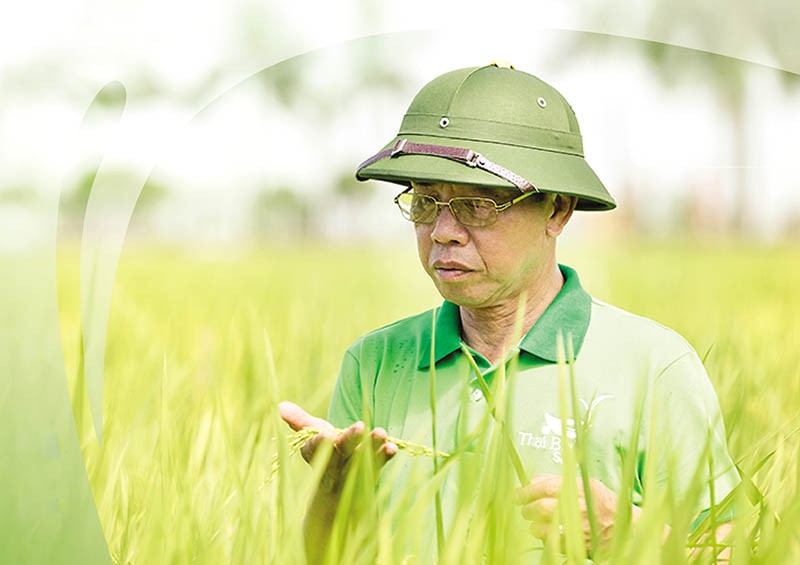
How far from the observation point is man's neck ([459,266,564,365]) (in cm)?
129

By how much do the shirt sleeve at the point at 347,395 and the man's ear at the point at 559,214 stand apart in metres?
0.28

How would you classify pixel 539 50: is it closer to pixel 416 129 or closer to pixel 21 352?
pixel 416 129

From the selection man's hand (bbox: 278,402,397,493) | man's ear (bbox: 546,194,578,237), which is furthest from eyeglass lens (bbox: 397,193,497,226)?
man's hand (bbox: 278,402,397,493)

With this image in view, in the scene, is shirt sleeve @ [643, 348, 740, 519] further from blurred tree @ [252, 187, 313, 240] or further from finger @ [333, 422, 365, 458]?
blurred tree @ [252, 187, 313, 240]

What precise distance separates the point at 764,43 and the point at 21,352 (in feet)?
2.67

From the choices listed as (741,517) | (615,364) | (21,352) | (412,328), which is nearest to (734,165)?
(615,364)

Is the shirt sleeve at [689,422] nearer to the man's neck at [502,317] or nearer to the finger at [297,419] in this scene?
the man's neck at [502,317]

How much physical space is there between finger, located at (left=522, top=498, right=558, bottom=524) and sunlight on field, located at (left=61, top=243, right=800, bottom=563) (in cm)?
10

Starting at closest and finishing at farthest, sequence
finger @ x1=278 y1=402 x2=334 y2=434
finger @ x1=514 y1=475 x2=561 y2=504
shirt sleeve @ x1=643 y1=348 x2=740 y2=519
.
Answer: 1. finger @ x1=514 y1=475 x2=561 y2=504
2. finger @ x1=278 y1=402 x2=334 y2=434
3. shirt sleeve @ x1=643 y1=348 x2=740 y2=519

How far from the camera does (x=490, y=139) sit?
115 cm

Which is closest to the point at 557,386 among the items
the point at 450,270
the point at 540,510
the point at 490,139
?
the point at 450,270

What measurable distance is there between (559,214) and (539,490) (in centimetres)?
50

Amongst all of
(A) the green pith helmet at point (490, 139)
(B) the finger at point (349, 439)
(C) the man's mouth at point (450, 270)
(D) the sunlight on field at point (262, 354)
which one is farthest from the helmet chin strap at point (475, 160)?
(B) the finger at point (349, 439)

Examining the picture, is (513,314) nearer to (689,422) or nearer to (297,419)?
(689,422)
